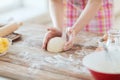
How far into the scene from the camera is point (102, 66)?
94cm

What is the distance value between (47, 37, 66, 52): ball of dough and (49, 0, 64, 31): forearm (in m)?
0.17

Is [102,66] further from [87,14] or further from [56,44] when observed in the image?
[87,14]

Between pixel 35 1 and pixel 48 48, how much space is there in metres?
1.37

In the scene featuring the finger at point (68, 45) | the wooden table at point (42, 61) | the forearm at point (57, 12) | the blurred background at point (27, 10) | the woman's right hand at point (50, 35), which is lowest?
the blurred background at point (27, 10)

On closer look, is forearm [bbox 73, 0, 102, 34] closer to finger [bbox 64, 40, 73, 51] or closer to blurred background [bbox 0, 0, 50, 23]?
finger [bbox 64, 40, 73, 51]

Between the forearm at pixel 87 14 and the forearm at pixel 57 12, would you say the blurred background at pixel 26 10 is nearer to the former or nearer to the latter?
the forearm at pixel 57 12

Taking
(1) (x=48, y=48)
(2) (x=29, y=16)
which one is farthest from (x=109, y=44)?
(2) (x=29, y=16)

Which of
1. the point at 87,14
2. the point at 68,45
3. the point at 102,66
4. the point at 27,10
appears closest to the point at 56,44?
the point at 68,45

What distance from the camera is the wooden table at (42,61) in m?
1.02

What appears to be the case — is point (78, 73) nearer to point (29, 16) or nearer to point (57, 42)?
point (57, 42)

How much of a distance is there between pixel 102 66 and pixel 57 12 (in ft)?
2.05

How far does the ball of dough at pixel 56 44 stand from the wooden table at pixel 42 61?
0.09ft

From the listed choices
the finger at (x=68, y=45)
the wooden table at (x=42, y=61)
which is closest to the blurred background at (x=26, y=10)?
the wooden table at (x=42, y=61)

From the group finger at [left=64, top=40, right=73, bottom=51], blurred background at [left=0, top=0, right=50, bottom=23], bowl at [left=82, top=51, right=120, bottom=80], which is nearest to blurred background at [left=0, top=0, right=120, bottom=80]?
blurred background at [left=0, top=0, right=50, bottom=23]
